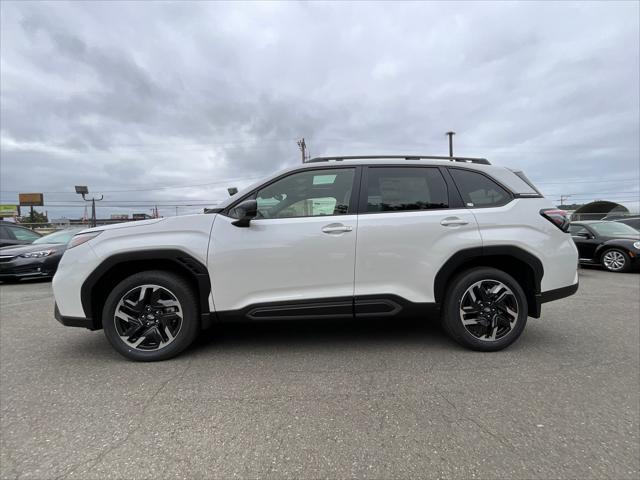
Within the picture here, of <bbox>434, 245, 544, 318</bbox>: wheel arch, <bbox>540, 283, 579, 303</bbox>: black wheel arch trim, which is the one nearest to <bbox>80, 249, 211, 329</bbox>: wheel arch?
<bbox>434, 245, 544, 318</bbox>: wheel arch

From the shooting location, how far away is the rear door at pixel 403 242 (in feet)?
10.2

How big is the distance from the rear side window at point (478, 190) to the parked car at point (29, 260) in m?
8.18

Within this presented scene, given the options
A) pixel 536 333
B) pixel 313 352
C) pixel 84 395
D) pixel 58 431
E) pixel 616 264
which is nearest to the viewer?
pixel 58 431

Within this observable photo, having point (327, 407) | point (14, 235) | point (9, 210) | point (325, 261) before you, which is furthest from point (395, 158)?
point (9, 210)

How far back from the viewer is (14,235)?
9242mm

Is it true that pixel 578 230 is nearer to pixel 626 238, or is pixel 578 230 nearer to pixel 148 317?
pixel 626 238

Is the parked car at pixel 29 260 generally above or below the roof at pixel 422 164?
below

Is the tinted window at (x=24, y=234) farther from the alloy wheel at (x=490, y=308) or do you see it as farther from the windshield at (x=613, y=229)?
the windshield at (x=613, y=229)

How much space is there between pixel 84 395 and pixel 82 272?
105cm

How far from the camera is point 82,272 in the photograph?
3039 millimetres

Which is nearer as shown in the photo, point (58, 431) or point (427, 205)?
point (58, 431)

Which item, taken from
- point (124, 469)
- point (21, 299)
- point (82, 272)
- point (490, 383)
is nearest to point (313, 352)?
point (490, 383)

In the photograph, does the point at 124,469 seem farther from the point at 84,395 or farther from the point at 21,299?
the point at 21,299

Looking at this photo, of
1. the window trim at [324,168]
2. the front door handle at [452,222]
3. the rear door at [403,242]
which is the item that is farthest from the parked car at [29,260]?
the front door handle at [452,222]
